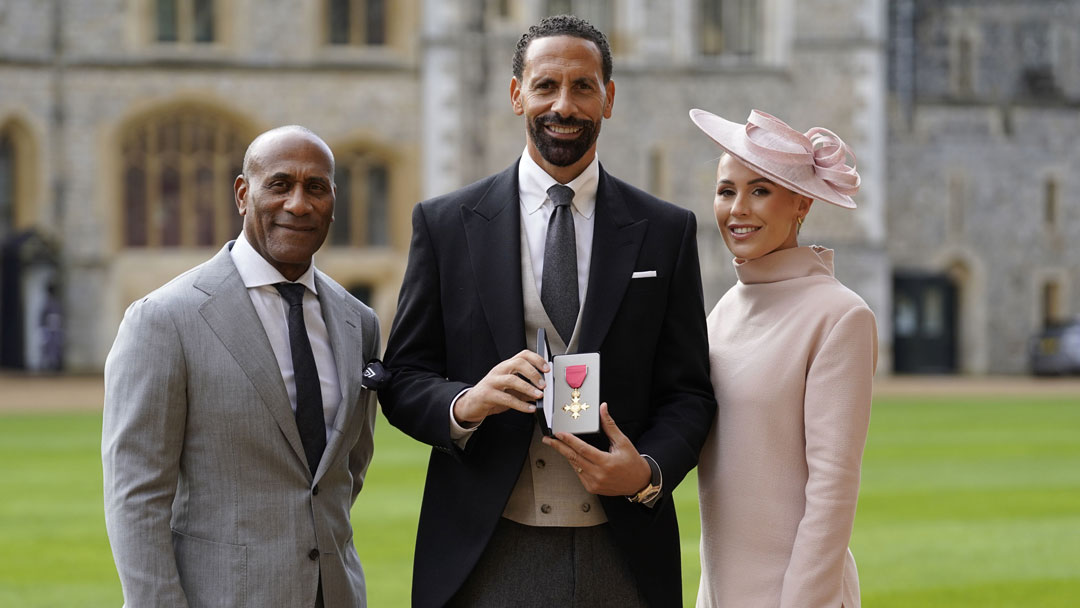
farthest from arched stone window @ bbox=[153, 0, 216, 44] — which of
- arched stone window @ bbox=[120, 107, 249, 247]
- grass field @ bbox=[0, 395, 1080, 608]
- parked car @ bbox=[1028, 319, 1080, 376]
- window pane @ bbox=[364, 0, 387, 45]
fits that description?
parked car @ bbox=[1028, 319, 1080, 376]

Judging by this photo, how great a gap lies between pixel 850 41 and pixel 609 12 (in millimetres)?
4506

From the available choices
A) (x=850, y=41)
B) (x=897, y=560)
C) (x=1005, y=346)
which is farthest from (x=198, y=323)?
(x=1005, y=346)

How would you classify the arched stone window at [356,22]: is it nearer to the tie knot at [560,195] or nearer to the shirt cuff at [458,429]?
the tie knot at [560,195]

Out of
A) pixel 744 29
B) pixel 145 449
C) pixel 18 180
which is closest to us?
pixel 145 449

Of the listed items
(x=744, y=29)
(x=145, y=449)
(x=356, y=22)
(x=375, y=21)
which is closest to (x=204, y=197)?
(x=356, y=22)

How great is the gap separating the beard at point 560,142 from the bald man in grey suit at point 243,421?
50 centimetres

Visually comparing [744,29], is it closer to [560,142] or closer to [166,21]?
[166,21]

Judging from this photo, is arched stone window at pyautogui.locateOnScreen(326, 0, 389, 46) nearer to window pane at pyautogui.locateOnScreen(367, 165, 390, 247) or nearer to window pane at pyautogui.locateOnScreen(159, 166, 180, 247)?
window pane at pyautogui.locateOnScreen(367, 165, 390, 247)

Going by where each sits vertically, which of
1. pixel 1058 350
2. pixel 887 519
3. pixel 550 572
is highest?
pixel 550 572

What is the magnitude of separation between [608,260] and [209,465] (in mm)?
1027

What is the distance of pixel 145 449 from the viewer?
2895mm

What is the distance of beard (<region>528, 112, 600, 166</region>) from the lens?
119 inches

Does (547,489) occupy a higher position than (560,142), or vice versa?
(560,142)

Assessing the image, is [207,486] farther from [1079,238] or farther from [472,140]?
[1079,238]
